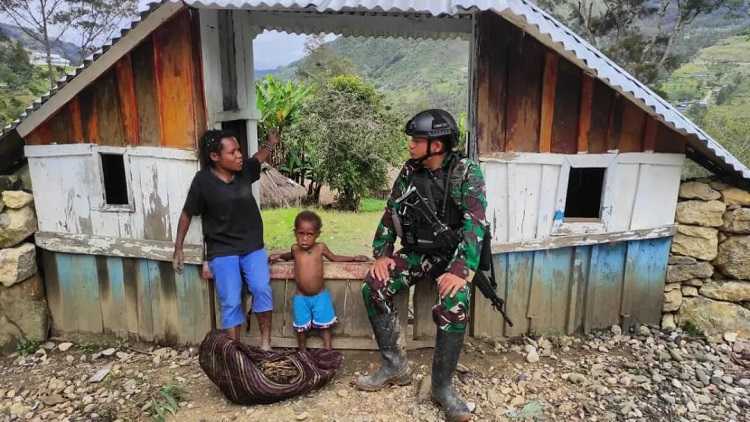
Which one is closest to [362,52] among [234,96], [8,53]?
[8,53]

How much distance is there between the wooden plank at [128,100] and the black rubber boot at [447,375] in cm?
298

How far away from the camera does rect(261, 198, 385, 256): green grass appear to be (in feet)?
30.1

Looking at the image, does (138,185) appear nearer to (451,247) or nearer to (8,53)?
(451,247)

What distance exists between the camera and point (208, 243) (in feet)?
14.1

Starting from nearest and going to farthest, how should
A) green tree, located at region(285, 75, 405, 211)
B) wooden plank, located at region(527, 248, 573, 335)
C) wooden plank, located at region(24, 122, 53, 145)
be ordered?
wooden plank, located at region(24, 122, 53, 145) → wooden plank, located at region(527, 248, 573, 335) → green tree, located at region(285, 75, 405, 211)

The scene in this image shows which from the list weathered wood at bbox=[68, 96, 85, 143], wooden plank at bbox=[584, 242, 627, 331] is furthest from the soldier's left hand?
weathered wood at bbox=[68, 96, 85, 143]

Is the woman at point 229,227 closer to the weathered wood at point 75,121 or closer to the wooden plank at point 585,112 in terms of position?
the weathered wood at point 75,121

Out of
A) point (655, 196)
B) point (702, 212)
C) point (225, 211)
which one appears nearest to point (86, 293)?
point (225, 211)

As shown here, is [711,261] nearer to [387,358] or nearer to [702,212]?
[702,212]

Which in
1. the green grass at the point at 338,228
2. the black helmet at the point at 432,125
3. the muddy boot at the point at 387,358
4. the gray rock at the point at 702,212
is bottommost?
the green grass at the point at 338,228

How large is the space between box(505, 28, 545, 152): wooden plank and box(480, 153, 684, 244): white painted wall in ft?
0.45

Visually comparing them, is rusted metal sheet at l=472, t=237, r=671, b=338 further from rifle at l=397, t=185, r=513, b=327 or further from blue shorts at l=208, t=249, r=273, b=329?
blue shorts at l=208, t=249, r=273, b=329

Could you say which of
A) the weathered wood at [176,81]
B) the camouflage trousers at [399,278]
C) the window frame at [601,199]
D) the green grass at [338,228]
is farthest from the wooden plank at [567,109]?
the green grass at [338,228]

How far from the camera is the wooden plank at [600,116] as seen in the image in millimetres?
4332
